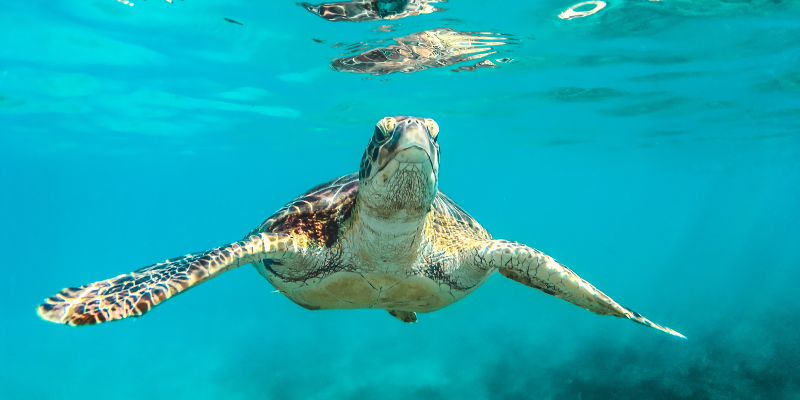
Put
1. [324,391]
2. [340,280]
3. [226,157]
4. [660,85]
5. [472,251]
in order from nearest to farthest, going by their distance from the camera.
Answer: [472,251] < [340,280] < [324,391] < [660,85] < [226,157]

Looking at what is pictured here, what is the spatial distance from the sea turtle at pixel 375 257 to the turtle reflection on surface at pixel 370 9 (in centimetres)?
520

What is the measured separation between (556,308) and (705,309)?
682 cm

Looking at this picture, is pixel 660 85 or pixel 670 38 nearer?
pixel 670 38

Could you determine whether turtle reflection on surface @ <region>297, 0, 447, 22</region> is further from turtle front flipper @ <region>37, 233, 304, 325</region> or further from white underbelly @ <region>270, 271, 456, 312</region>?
turtle front flipper @ <region>37, 233, 304, 325</region>

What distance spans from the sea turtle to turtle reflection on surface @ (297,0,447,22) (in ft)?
17.1

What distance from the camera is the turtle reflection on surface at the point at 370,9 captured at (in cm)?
849

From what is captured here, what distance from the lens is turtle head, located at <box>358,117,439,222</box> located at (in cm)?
275

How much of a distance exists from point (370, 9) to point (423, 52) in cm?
318

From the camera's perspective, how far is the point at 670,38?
10.7 metres

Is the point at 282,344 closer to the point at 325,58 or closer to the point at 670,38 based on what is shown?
the point at 325,58

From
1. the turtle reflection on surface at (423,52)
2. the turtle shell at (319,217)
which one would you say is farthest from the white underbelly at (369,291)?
the turtle reflection on surface at (423,52)

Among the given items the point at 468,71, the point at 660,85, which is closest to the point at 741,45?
the point at 660,85

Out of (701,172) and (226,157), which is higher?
(226,157)

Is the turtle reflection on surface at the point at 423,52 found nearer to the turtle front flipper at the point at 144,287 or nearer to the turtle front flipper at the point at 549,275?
the turtle front flipper at the point at 549,275
